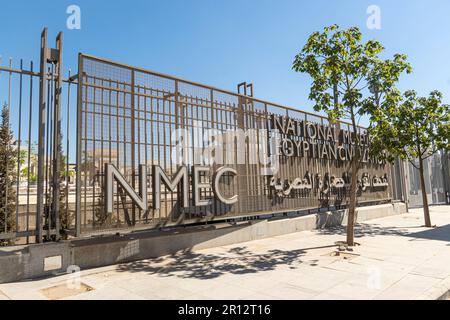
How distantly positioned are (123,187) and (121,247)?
148 cm

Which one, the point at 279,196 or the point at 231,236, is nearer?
the point at 231,236

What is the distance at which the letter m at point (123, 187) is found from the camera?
23.9 feet

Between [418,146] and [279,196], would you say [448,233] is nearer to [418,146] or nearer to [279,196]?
[418,146]

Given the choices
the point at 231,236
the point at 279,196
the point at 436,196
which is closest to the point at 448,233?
the point at 279,196

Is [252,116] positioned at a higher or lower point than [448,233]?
higher

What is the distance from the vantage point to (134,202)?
308 inches

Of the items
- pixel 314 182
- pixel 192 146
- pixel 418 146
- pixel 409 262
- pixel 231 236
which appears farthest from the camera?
pixel 314 182

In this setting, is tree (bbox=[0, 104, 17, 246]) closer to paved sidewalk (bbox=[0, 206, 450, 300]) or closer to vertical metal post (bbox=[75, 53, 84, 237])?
vertical metal post (bbox=[75, 53, 84, 237])

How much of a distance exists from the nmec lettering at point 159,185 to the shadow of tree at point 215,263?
1.35m

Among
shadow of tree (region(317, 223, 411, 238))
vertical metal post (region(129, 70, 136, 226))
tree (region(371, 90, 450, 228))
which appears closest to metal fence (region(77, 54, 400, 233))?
vertical metal post (region(129, 70, 136, 226))

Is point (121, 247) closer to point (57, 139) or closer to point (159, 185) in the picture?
point (159, 185)

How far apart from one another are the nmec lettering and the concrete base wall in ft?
2.84
